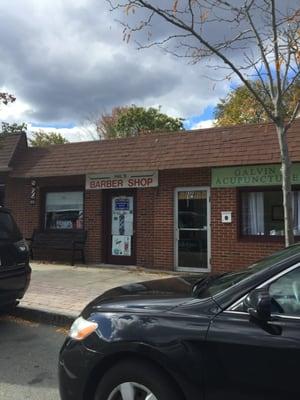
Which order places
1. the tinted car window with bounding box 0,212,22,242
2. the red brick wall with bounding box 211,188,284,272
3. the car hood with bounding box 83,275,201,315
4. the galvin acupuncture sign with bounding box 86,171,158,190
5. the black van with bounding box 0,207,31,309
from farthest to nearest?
the galvin acupuncture sign with bounding box 86,171,158,190 → the red brick wall with bounding box 211,188,284,272 → the tinted car window with bounding box 0,212,22,242 → the black van with bounding box 0,207,31,309 → the car hood with bounding box 83,275,201,315

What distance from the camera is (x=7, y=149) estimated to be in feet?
51.5

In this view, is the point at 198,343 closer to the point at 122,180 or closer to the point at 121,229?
the point at 122,180

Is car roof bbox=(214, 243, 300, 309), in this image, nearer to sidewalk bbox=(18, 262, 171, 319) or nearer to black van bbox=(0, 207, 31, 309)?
black van bbox=(0, 207, 31, 309)

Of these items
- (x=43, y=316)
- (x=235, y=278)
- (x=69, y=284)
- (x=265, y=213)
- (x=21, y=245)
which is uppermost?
(x=265, y=213)

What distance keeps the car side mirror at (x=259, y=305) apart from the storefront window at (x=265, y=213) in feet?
28.4

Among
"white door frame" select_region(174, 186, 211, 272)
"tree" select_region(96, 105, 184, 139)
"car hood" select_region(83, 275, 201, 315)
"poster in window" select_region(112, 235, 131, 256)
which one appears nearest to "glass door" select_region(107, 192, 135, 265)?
"poster in window" select_region(112, 235, 131, 256)

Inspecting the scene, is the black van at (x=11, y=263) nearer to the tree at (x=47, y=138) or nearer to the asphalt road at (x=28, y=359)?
the asphalt road at (x=28, y=359)

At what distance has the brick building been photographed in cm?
1178

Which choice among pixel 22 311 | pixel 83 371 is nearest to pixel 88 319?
pixel 83 371

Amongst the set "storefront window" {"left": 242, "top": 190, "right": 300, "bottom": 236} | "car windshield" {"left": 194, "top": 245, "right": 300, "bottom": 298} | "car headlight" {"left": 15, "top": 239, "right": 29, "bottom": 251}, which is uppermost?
"storefront window" {"left": 242, "top": 190, "right": 300, "bottom": 236}

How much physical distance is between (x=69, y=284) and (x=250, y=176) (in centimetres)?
464

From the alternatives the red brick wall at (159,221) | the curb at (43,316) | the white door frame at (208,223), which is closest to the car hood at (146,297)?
the curb at (43,316)

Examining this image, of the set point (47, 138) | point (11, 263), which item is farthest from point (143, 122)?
point (11, 263)

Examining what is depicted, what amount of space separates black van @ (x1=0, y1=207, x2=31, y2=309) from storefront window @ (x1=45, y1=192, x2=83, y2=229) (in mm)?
7168
